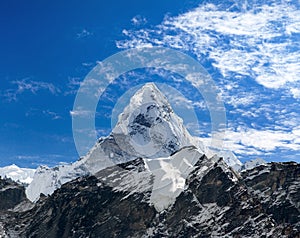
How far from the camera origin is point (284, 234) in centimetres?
18950

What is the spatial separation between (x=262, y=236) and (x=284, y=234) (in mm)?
11671

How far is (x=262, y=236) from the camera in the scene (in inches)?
7864
